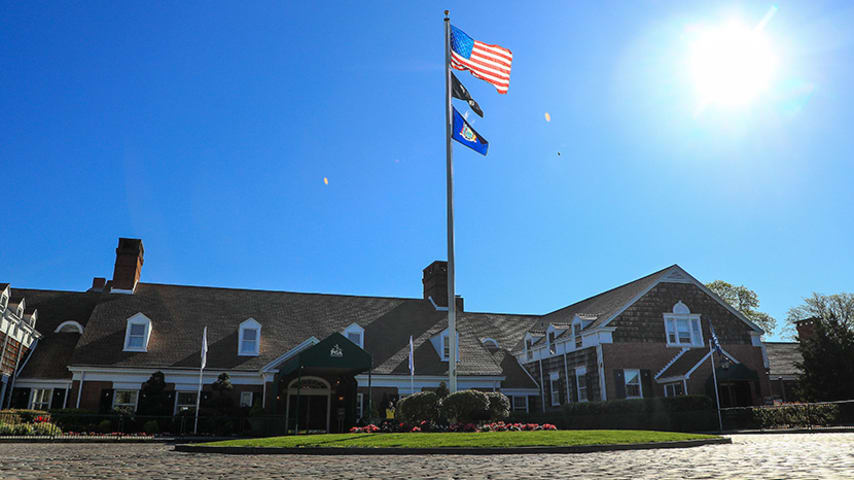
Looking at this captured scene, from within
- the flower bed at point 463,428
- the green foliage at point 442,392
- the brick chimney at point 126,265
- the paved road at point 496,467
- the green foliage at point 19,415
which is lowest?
the paved road at point 496,467

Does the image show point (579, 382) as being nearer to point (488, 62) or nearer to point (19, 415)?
point (488, 62)

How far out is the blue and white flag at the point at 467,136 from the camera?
22.0 m

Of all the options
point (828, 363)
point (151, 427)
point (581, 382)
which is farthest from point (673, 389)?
point (151, 427)

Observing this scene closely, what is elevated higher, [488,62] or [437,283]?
[488,62]

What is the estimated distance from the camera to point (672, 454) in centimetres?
1224

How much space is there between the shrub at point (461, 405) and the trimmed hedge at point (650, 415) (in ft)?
28.8

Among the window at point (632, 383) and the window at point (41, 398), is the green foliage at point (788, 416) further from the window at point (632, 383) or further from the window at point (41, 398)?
the window at point (41, 398)

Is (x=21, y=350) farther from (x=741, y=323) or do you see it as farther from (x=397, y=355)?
(x=741, y=323)

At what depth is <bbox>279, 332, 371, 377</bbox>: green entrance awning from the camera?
88.2ft

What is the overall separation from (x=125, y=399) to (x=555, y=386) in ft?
76.1

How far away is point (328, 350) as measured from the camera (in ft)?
89.4

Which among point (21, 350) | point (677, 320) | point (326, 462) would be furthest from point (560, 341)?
point (21, 350)

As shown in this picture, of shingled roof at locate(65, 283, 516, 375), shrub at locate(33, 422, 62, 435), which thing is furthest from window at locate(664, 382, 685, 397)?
shrub at locate(33, 422, 62, 435)

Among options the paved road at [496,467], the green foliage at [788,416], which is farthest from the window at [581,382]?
the paved road at [496,467]
